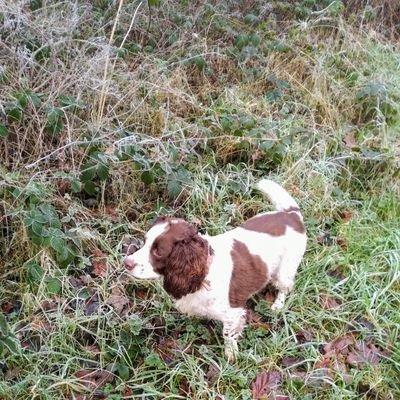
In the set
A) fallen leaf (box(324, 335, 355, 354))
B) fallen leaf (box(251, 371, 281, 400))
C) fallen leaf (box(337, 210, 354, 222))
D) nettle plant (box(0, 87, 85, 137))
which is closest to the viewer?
fallen leaf (box(251, 371, 281, 400))

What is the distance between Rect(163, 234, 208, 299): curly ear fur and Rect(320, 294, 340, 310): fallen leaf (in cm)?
88

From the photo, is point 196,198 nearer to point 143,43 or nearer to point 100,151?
point 100,151

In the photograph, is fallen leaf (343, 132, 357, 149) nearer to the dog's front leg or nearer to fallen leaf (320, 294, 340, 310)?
fallen leaf (320, 294, 340, 310)

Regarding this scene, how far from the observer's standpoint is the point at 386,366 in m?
2.71

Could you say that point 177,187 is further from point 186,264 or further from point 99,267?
point 186,264

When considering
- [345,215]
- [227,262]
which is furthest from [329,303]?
[345,215]

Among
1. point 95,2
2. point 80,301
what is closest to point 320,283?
point 80,301

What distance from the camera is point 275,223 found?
2.88 m

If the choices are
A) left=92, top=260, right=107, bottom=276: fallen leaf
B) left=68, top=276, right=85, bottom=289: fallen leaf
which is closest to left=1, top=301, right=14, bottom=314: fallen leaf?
left=68, top=276, right=85, bottom=289: fallen leaf

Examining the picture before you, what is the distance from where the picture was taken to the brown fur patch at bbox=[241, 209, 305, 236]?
2850 millimetres

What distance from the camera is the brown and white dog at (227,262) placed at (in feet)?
7.84

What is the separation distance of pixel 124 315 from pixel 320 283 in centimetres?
115

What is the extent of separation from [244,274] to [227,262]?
0.12 metres

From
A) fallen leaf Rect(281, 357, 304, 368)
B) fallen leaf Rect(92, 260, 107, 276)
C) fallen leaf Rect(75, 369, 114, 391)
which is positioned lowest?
fallen leaf Rect(75, 369, 114, 391)
